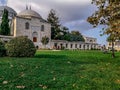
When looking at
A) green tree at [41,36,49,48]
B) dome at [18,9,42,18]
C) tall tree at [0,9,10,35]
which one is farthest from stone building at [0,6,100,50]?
tall tree at [0,9,10,35]

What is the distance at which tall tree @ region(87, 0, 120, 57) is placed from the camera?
1520cm

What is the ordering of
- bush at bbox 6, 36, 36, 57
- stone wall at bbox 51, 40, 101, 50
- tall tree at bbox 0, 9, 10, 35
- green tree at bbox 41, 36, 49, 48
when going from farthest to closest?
stone wall at bbox 51, 40, 101, 50, green tree at bbox 41, 36, 49, 48, tall tree at bbox 0, 9, 10, 35, bush at bbox 6, 36, 36, 57

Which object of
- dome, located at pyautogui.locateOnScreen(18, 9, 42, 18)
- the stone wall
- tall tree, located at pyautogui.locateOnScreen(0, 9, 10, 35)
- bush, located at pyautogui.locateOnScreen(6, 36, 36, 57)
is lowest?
bush, located at pyautogui.locateOnScreen(6, 36, 36, 57)

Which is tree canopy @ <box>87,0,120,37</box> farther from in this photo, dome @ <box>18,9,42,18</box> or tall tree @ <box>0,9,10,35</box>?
dome @ <box>18,9,42,18</box>

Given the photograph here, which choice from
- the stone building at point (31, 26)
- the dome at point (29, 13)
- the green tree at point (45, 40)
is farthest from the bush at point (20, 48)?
the dome at point (29, 13)

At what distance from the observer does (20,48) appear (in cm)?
2191

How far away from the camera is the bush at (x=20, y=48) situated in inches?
858

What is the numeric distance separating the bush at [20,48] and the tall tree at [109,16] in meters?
6.08

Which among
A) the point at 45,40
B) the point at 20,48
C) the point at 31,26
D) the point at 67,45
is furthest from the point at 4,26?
the point at 20,48

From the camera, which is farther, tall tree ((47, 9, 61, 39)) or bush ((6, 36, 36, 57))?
tall tree ((47, 9, 61, 39))

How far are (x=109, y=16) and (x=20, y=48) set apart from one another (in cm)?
806

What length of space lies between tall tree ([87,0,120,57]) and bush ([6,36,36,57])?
20.0 feet

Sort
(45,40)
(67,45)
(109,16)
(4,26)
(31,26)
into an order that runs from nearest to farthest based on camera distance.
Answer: (109,16)
(4,26)
(45,40)
(31,26)
(67,45)

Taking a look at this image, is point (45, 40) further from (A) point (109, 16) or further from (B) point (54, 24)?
(A) point (109, 16)
